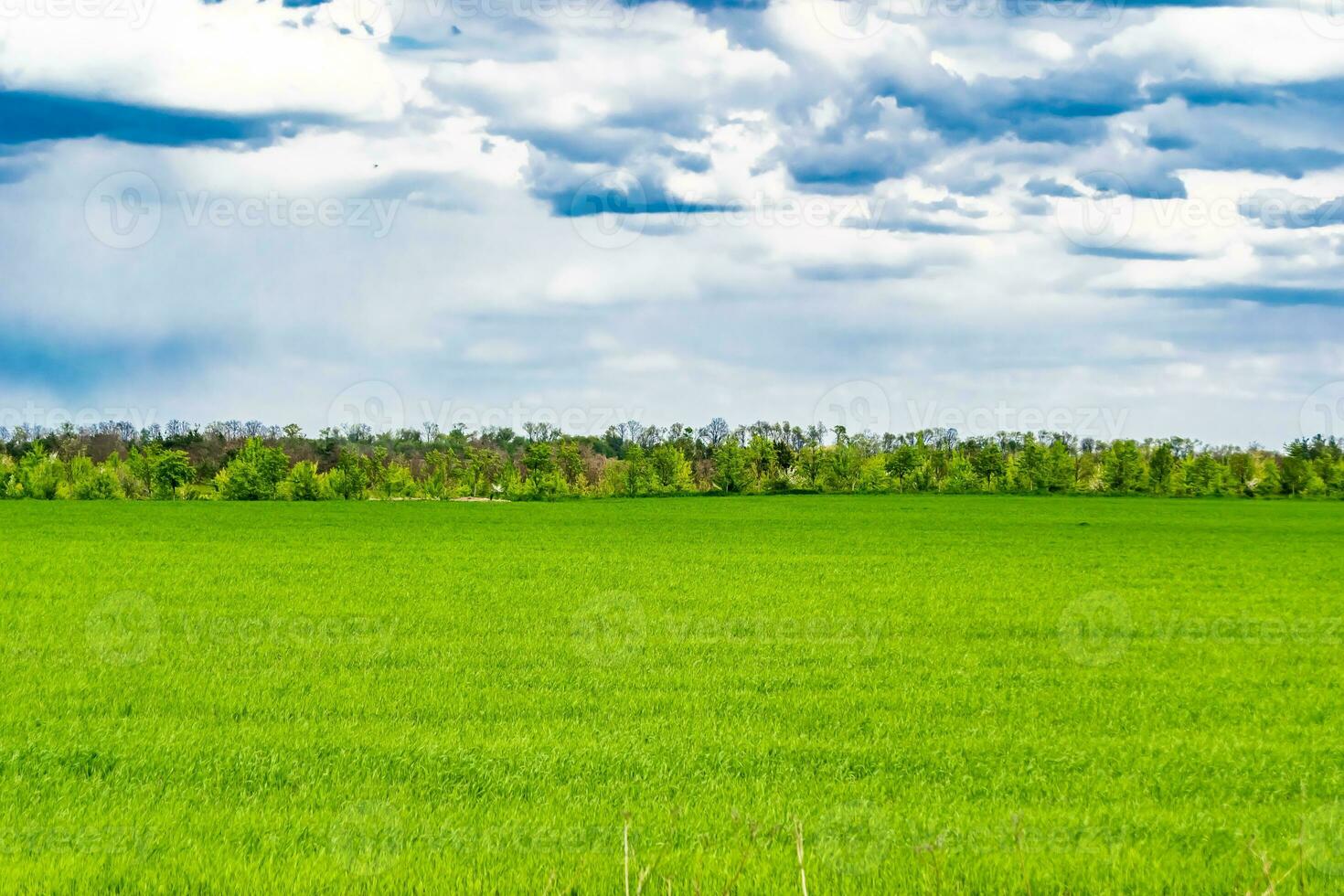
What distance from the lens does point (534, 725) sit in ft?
40.9

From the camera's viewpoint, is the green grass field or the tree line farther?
the tree line

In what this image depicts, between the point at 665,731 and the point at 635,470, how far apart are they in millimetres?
90965

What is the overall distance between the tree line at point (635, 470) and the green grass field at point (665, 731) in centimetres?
6552

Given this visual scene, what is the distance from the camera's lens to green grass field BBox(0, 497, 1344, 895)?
7625mm

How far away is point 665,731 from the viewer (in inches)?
474

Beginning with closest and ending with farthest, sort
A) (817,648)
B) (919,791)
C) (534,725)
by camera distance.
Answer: (919,791)
(534,725)
(817,648)

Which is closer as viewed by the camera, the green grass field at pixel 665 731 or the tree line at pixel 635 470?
the green grass field at pixel 665 731

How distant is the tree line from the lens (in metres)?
95.2

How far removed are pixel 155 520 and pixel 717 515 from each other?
32603 mm

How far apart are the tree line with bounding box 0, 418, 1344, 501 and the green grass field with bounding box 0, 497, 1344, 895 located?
65.5 metres

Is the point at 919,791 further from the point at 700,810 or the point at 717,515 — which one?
the point at 717,515

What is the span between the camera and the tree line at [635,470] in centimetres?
9519

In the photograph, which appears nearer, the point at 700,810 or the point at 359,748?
the point at 700,810

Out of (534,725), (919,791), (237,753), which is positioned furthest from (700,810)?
(237,753)
